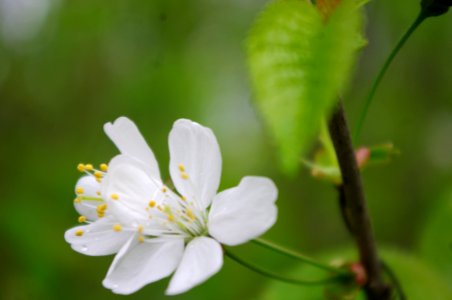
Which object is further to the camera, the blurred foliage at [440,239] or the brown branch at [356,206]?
the blurred foliage at [440,239]

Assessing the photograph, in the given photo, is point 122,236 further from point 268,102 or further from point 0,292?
point 0,292

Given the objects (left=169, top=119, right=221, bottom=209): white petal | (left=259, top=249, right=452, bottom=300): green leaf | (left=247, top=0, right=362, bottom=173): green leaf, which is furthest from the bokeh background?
(left=247, top=0, right=362, bottom=173): green leaf

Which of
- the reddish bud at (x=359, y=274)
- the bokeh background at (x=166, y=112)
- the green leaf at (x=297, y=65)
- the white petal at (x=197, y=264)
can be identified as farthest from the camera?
the bokeh background at (x=166, y=112)

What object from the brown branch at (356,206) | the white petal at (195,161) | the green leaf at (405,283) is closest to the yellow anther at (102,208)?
the white petal at (195,161)

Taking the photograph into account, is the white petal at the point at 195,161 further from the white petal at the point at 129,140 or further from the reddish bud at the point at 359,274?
the reddish bud at the point at 359,274

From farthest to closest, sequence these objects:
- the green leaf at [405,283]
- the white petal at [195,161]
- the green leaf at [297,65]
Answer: the green leaf at [405,283] → the white petal at [195,161] → the green leaf at [297,65]

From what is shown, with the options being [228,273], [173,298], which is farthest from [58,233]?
[228,273]

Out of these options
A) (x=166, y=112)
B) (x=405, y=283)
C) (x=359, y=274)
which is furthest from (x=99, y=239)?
(x=166, y=112)
